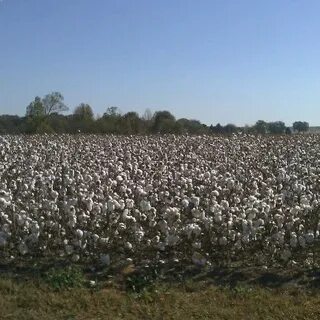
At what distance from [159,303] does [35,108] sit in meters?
45.5

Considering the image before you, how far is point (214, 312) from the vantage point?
5.68m

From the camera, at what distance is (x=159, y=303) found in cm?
592

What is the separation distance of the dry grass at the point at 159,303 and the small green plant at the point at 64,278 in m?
0.11

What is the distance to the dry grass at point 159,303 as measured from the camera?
562 cm

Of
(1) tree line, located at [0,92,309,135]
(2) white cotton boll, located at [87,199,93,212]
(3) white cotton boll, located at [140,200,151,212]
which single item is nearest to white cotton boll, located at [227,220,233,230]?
(3) white cotton boll, located at [140,200,151,212]

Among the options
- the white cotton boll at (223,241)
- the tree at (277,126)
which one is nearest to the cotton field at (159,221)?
the white cotton boll at (223,241)

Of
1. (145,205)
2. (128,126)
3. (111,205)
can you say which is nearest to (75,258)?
(111,205)

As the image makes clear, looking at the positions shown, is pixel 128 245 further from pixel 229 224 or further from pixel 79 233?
pixel 229 224

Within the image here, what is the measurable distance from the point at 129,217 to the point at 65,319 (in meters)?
2.47

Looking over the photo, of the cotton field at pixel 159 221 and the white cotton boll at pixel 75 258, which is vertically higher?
the cotton field at pixel 159 221

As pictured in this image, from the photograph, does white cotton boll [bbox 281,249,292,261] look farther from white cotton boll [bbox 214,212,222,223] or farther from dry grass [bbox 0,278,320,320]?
white cotton boll [bbox 214,212,222,223]

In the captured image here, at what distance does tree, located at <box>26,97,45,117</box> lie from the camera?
4818 cm

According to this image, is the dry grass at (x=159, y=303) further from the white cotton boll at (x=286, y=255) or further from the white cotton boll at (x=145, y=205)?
the white cotton boll at (x=145, y=205)

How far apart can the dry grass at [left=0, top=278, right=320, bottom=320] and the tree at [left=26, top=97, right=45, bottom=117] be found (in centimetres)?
4193
